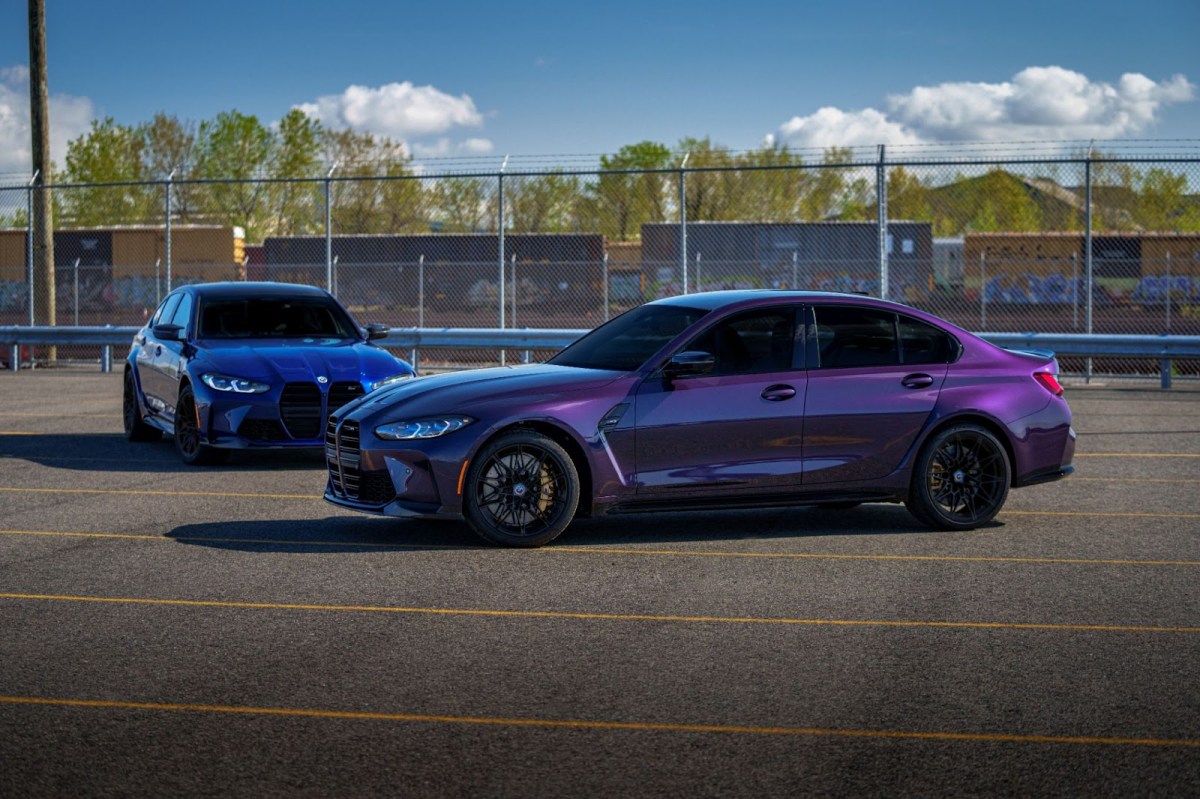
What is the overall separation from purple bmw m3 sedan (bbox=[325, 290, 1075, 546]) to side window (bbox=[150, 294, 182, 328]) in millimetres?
5732

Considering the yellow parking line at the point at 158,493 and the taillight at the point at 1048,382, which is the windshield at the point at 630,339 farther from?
the yellow parking line at the point at 158,493

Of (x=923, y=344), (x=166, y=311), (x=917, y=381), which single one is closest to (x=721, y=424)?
(x=917, y=381)

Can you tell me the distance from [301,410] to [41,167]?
1699cm

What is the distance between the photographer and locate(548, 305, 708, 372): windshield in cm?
921

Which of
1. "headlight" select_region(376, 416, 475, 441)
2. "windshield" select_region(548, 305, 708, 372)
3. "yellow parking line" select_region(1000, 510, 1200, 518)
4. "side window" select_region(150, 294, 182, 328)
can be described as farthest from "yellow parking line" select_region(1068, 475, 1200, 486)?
"side window" select_region(150, 294, 182, 328)

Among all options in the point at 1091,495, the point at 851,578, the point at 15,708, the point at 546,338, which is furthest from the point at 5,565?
the point at 546,338

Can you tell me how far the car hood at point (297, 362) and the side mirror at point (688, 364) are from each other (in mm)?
4092

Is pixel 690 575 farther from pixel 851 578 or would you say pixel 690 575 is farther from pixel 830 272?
pixel 830 272

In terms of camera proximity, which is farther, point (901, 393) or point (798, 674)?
point (901, 393)

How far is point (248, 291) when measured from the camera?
14.0 meters

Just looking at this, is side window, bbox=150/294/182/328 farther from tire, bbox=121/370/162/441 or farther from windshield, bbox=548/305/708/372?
windshield, bbox=548/305/708/372

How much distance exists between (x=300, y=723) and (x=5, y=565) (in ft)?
12.0

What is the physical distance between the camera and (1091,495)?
11047 millimetres

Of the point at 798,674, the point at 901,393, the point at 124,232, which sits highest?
the point at 124,232
